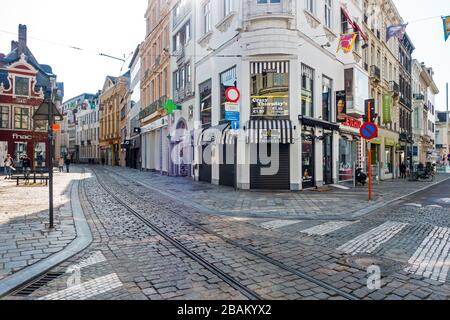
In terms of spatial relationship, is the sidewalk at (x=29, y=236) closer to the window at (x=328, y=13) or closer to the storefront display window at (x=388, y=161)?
the window at (x=328, y=13)

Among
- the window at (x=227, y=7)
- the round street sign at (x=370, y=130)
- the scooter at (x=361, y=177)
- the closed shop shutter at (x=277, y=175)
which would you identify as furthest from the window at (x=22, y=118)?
→ the round street sign at (x=370, y=130)

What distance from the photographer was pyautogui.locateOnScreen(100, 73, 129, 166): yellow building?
47.8m

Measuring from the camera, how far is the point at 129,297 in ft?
11.0

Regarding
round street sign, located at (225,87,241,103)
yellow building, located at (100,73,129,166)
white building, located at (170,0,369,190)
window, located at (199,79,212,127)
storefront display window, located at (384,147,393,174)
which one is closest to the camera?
round street sign, located at (225,87,241,103)

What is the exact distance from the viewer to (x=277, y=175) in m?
14.3

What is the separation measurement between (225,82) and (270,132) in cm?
449

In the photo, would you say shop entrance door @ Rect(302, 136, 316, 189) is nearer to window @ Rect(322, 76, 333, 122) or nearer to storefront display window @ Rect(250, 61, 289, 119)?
storefront display window @ Rect(250, 61, 289, 119)

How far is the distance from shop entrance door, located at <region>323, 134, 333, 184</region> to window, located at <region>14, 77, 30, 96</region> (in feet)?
102

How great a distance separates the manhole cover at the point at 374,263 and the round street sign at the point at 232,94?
9.93 m

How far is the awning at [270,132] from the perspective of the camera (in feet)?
45.2

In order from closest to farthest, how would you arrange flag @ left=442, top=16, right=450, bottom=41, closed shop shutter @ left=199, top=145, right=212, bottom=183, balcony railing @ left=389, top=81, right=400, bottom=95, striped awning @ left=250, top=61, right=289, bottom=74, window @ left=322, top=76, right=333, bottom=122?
flag @ left=442, top=16, right=450, bottom=41 < striped awning @ left=250, top=61, right=289, bottom=74 < window @ left=322, top=76, right=333, bottom=122 < closed shop shutter @ left=199, top=145, right=212, bottom=183 < balcony railing @ left=389, top=81, right=400, bottom=95

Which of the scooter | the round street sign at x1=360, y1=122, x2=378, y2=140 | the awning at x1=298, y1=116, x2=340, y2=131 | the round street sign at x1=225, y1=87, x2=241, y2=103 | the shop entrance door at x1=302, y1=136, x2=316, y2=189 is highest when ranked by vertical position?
the round street sign at x1=225, y1=87, x2=241, y2=103

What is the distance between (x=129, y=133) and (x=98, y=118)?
21.7 meters

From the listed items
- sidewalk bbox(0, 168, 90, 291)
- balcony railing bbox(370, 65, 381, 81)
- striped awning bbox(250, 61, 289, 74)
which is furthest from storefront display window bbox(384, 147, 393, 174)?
sidewalk bbox(0, 168, 90, 291)
